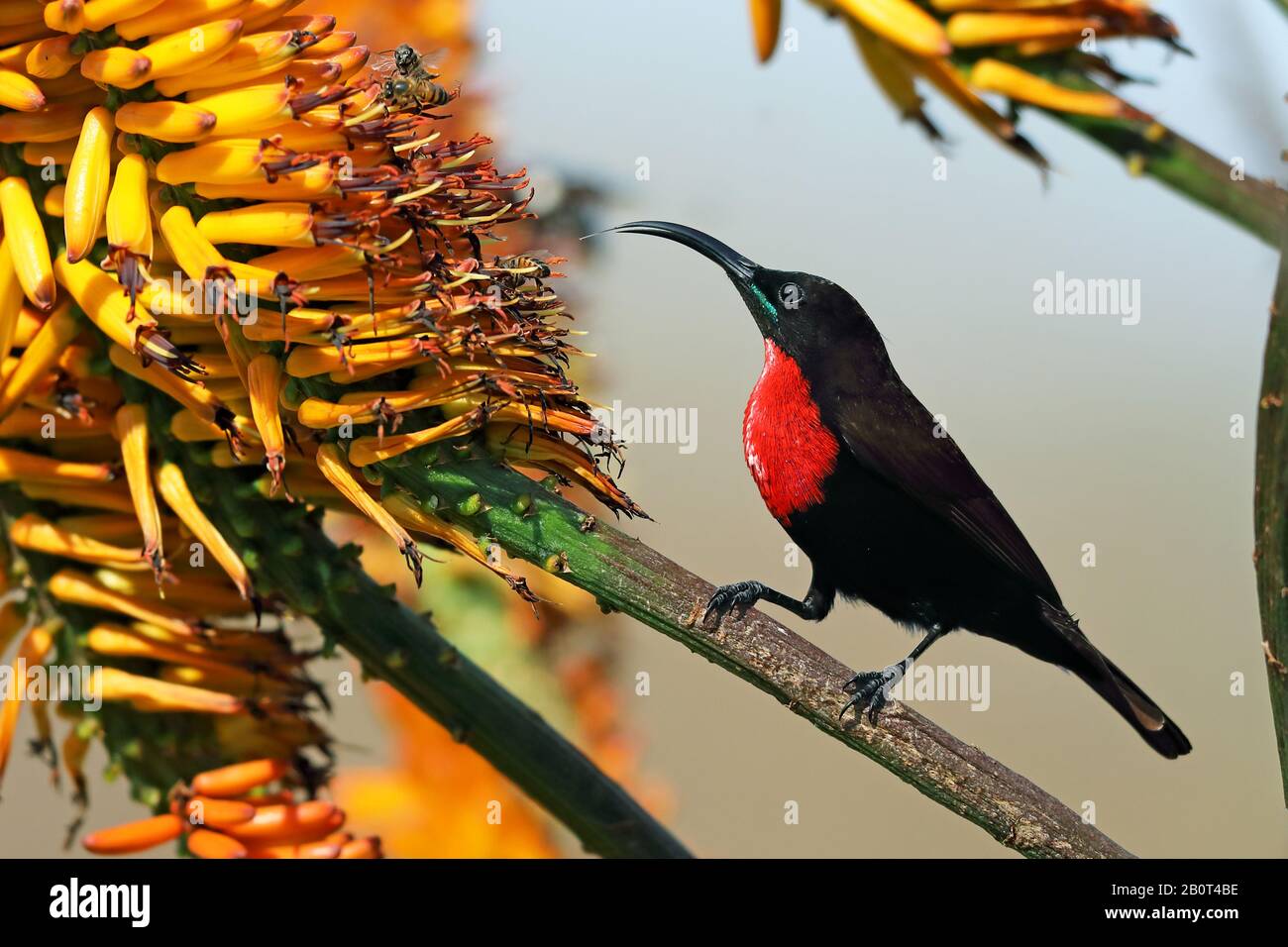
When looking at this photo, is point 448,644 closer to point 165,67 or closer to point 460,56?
point 165,67

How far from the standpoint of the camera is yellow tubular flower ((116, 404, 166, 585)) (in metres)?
1.68

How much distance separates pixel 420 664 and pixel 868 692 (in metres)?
0.68

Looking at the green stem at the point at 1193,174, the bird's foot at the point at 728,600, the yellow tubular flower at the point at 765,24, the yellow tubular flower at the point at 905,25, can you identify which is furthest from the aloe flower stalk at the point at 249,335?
the green stem at the point at 1193,174

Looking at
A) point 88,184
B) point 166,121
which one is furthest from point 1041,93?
point 88,184

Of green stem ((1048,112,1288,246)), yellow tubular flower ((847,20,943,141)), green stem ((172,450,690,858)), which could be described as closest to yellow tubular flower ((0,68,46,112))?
green stem ((172,450,690,858))

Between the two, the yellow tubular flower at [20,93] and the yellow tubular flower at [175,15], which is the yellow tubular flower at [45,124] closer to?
the yellow tubular flower at [20,93]

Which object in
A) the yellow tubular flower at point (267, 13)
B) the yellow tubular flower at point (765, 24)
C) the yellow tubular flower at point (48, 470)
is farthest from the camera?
the yellow tubular flower at point (48, 470)

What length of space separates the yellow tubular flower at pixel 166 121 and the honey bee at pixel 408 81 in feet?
0.70

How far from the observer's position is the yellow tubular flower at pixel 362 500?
1545 mm

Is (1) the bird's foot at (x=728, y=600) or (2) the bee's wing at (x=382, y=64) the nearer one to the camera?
(1) the bird's foot at (x=728, y=600)

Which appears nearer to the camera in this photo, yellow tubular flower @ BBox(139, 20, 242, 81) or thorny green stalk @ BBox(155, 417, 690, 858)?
yellow tubular flower @ BBox(139, 20, 242, 81)

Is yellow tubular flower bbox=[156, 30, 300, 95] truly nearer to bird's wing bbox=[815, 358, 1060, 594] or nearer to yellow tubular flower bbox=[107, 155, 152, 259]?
yellow tubular flower bbox=[107, 155, 152, 259]

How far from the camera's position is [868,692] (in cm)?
149

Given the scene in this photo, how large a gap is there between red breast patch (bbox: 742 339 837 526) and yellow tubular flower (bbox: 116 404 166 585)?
781 mm
